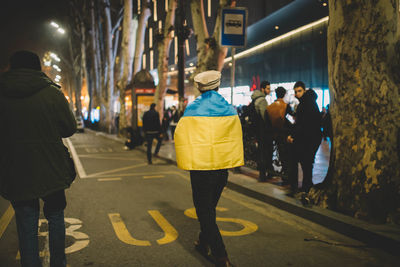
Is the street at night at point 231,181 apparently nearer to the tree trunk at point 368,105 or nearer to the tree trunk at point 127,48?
the tree trunk at point 368,105

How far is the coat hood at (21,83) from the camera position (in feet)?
9.36

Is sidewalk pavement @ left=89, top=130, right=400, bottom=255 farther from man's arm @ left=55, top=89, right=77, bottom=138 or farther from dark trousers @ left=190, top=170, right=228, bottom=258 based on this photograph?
man's arm @ left=55, top=89, right=77, bottom=138

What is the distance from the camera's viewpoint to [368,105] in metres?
4.87

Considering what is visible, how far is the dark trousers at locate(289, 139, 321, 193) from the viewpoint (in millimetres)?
6211

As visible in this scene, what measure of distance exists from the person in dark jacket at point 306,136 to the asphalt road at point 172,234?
75cm

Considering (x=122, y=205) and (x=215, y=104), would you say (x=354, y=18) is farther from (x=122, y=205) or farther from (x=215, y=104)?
(x=122, y=205)

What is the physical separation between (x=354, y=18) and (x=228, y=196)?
11.8ft

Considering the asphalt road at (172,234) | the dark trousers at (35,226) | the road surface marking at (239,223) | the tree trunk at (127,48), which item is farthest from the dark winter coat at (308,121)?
the tree trunk at (127,48)

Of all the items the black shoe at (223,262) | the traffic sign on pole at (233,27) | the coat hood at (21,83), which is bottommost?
the black shoe at (223,262)

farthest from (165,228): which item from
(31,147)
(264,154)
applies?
(264,154)

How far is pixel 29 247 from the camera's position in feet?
9.74

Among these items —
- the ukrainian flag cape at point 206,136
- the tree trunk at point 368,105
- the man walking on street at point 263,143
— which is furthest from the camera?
the man walking on street at point 263,143

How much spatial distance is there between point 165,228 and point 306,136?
2.70 meters

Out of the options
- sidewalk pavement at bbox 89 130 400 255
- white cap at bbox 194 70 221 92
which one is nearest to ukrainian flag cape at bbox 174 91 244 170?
white cap at bbox 194 70 221 92
